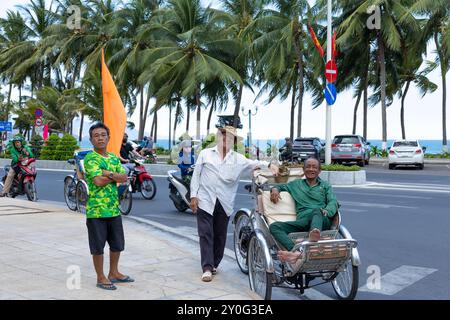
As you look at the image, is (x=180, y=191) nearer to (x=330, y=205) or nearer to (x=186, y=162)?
(x=186, y=162)

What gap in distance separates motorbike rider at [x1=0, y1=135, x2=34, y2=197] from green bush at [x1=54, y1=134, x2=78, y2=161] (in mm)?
14639

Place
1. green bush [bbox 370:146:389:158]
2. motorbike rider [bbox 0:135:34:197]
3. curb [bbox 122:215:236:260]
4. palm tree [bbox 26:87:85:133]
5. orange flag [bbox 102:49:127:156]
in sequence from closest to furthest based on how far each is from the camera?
curb [bbox 122:215:236:260], orange flag [bbox 102:49:127:156], motorbike rider [bbox 0:135:34:197], green bush [bbox 370:146:389:158], palm tree [bbox 26:87:85:133]

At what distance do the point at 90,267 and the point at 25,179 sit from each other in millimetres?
7826

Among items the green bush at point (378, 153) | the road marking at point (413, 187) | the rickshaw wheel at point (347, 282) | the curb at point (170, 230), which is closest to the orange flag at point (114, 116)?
the curb at point (170, 230)

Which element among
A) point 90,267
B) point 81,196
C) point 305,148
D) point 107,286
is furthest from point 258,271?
point 305,148

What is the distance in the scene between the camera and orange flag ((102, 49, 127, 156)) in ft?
26.3

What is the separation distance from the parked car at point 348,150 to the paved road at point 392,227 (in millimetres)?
8314

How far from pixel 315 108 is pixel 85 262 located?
121 feet

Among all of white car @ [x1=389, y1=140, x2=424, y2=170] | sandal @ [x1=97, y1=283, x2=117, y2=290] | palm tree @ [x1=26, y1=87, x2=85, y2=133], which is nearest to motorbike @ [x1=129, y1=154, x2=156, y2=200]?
sandal @ [x1=97, y1=283, x2=117, y2=290]

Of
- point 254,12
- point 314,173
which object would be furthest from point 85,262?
point 254,12

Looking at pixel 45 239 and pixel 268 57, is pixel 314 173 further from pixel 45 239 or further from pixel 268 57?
pixel 268 57

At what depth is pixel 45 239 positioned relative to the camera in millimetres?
7898

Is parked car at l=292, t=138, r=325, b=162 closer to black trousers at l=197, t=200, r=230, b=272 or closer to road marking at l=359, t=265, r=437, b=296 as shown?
road marking at l=359, t=265, r=437, b=296

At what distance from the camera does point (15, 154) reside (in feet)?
43.1
